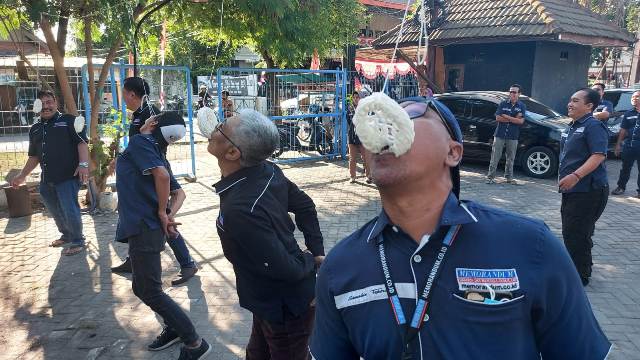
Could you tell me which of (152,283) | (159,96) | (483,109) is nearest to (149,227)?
(152,283)

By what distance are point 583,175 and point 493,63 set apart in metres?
11.6

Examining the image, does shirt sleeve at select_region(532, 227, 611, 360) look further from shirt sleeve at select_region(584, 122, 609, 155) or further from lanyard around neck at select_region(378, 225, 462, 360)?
shirt sleeve at select_region(584, 122, 609, 155)

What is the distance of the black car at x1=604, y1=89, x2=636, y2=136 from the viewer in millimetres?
11492

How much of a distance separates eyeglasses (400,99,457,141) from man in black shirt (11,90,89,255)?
5366mm

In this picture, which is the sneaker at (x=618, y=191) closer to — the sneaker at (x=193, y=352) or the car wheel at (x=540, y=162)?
the car wheel at (x=540, y=162)

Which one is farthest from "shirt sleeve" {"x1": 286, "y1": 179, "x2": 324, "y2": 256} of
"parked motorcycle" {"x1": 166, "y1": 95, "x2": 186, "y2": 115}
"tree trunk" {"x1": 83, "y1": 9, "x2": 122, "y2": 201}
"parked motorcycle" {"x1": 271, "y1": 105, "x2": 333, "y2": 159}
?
"parked motorcycle" {"x1": 271, "y1": 105, "x2": 333, "y2": 159}

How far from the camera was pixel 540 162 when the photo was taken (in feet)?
32.1

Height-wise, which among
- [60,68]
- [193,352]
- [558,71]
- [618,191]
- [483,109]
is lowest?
[193,352]

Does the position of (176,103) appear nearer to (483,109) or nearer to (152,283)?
(483,109)

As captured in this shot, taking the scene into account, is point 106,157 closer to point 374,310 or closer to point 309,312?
point 309,312

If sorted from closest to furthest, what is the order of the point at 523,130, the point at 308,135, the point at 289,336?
the point at 289,336, the point at 523,130, the point at 308,135

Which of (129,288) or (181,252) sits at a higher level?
(181,252)

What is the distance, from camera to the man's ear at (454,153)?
144 centimetres

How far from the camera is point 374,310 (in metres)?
1.32
